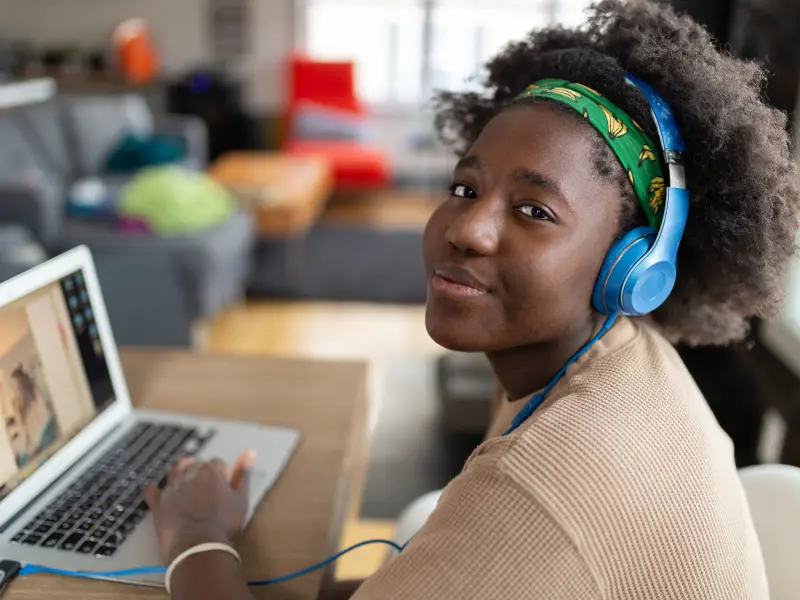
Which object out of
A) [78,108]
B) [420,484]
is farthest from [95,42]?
[420,484]

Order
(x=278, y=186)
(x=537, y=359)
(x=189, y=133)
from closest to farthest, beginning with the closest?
1. (x=537, y=359)
2. (x=278, y=186)
3. (x=189, y=133)

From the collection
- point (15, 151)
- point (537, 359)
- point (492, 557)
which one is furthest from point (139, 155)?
point (492, 557)

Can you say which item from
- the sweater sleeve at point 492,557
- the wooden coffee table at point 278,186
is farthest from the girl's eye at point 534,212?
the wooden coffee table at point 278,186

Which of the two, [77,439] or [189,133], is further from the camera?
[189,133]

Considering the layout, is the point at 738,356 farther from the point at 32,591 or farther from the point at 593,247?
the point at 32,591

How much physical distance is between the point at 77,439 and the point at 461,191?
631mm

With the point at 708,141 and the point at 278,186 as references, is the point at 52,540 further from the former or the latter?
the point at 278,186

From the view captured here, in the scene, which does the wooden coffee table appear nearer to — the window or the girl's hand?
the window

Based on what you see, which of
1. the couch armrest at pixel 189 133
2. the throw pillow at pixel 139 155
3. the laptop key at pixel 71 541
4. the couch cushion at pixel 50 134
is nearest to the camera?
the laptop key at pixel 71 541

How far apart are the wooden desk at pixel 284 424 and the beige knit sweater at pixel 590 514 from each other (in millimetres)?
299

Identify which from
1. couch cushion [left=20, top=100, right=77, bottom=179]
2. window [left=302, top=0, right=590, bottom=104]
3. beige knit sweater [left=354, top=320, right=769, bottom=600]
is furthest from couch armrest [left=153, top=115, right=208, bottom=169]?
beige knit sweater [left=354, top=320, right=769, bottom=600]

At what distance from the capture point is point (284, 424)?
49.8 inches

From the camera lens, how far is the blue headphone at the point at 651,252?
828mm

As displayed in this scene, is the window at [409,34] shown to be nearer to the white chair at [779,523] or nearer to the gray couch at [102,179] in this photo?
the gray couch at [102,179]
